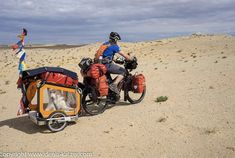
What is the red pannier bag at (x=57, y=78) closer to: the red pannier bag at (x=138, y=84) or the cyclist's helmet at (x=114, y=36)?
the cyclist's helmet at (x=114, y=36)

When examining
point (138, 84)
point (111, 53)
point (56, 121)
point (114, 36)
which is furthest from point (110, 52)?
point (56, 121)

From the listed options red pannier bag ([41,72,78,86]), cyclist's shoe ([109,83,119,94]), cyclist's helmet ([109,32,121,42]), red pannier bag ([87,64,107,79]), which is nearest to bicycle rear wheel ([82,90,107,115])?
cyclist's shoe ([109,83,119,94])

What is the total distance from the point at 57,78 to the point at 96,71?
3.86 feet

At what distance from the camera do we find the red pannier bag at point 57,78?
7.54m

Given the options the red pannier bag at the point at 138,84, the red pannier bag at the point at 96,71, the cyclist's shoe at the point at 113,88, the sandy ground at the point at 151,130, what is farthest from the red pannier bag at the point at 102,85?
the red pannier bag at the point at 138,84

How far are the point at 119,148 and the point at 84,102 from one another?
2452 millimetres

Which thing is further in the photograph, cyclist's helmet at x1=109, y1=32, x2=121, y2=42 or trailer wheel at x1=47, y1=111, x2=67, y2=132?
cyclist's helmet at x1=109, y1=32, x2=121, y2=42

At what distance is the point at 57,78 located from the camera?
7703 millimetres

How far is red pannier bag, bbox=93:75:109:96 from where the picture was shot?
339 inches

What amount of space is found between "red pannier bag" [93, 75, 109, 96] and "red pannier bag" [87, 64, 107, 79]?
128mm

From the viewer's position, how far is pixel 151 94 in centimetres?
1116

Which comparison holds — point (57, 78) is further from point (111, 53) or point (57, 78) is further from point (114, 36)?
point (114, 36)

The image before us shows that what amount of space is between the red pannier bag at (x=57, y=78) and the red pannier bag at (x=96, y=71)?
0.58m

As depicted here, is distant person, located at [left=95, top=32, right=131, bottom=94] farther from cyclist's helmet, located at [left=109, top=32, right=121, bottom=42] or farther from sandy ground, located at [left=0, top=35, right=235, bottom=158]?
sandy ground, located at [left=0, top=35, right=235, bottom=158]
